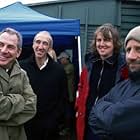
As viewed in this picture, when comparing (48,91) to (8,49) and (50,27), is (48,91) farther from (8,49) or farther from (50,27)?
(50,27)

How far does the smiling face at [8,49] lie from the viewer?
9.50 ft

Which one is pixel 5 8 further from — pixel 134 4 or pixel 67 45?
pixel 134 4

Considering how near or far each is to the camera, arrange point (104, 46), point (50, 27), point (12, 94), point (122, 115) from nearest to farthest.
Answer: point (122, 115) < point (12, 94) < point (104, 46) < point (50, 27)

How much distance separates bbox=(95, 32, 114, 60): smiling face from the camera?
3.48 m

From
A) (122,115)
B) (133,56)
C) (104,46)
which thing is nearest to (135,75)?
(133,56)

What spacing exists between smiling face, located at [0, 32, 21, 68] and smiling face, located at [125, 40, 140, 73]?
1.00m

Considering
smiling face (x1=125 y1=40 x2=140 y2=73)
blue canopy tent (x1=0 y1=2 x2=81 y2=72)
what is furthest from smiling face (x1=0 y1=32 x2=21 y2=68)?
blue canopy tent (x1=0 y1=2 x2=81 y2=72)

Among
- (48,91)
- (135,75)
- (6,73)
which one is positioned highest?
(135,75)

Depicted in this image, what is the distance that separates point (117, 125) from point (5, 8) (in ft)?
17.6

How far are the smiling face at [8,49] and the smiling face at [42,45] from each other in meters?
1.10

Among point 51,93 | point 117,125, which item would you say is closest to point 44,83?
point 51,93

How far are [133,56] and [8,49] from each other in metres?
1.07

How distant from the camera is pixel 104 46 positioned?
348cm

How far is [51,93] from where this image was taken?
13.3ft
